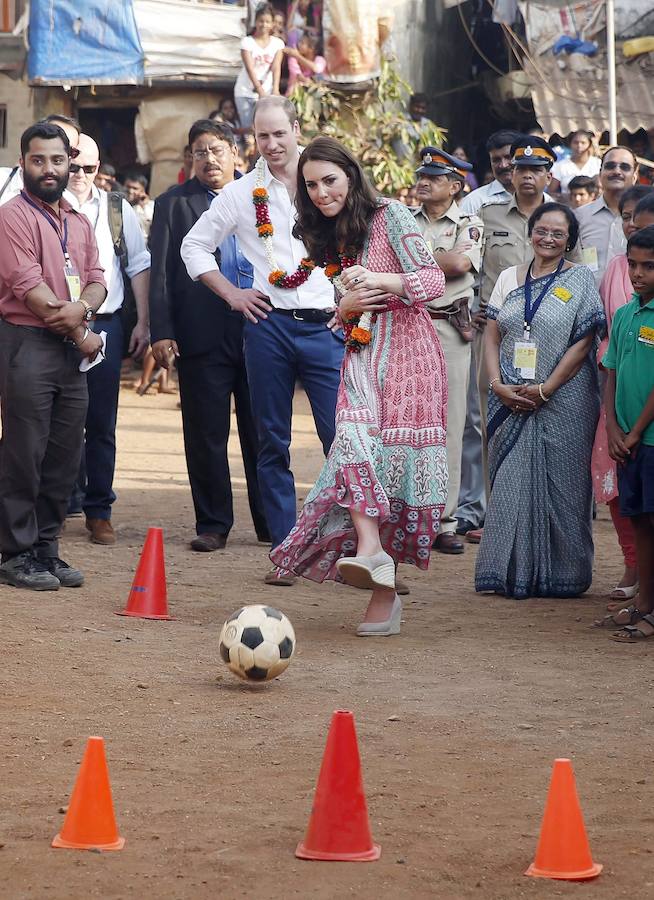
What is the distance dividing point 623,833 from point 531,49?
638 inches

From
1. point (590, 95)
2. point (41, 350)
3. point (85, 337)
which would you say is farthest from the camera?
point (590, 95)

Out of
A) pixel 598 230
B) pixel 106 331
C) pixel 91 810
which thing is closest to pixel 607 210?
pixel 598 230

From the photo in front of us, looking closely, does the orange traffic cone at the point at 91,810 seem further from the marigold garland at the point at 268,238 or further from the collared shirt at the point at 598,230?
the collared shirt at the point at 598,230

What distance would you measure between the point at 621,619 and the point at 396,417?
1.48 m

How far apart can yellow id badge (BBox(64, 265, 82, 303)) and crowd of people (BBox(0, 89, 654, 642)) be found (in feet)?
0.05

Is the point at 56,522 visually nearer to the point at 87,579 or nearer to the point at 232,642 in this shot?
the point at 87,579

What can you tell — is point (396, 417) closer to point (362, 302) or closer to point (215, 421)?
point (362, 302)

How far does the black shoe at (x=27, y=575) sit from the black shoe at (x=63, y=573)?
0.33 feet

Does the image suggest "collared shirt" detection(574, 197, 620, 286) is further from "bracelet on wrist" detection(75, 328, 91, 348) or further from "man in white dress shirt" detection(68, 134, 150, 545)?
"bracelet on wrist" detection(75, 328, 91, 348)

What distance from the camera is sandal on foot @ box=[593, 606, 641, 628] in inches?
278

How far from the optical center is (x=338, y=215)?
672cm

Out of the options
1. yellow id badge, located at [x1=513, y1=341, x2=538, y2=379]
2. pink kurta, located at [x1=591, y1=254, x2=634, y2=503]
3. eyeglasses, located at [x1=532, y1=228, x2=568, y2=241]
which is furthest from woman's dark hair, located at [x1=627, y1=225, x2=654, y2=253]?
yellow id badge, located at [x1=513, y1=341, x2=538, y2=379]

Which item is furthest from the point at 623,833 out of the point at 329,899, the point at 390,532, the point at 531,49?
the point at 531,49

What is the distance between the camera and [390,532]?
6.90 m
